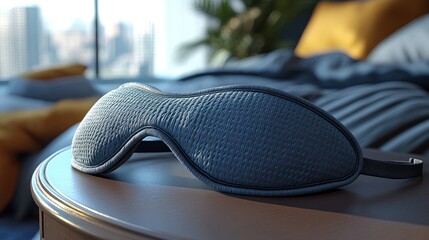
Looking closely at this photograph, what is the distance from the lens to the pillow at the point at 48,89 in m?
1.78

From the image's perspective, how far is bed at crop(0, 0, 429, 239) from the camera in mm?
1044

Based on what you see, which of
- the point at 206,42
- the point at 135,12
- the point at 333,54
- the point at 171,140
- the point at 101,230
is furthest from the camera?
the point at 135,12

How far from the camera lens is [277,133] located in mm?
517

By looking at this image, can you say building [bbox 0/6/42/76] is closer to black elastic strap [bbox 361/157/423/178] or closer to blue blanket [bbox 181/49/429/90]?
blue blanket [bbox 181/49/429/90]

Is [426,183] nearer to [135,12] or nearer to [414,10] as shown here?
[414,10]

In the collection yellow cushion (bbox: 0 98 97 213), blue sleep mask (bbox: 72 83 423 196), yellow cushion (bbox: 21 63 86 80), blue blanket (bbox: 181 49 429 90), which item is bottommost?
yellow cushion (bbox: 0 98 97 213)

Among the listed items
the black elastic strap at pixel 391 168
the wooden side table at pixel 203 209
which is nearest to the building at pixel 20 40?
the wooden side table at pixel 203 209

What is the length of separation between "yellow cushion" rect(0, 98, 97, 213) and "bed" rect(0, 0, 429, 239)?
0.02 meters

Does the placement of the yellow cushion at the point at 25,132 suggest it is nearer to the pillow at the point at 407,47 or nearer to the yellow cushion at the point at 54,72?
the yellow cushion at the point at 54,72

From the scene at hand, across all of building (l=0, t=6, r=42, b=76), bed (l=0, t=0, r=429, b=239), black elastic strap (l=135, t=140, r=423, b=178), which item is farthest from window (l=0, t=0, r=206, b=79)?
black elastic strap (l=135, t=140, r=423, b=178)

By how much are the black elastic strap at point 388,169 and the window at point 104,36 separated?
10.1ft

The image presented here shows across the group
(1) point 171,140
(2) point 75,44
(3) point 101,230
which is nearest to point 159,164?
(1) point 171,140

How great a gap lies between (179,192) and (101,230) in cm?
11

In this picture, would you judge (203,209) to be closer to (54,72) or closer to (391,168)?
(391,168)
